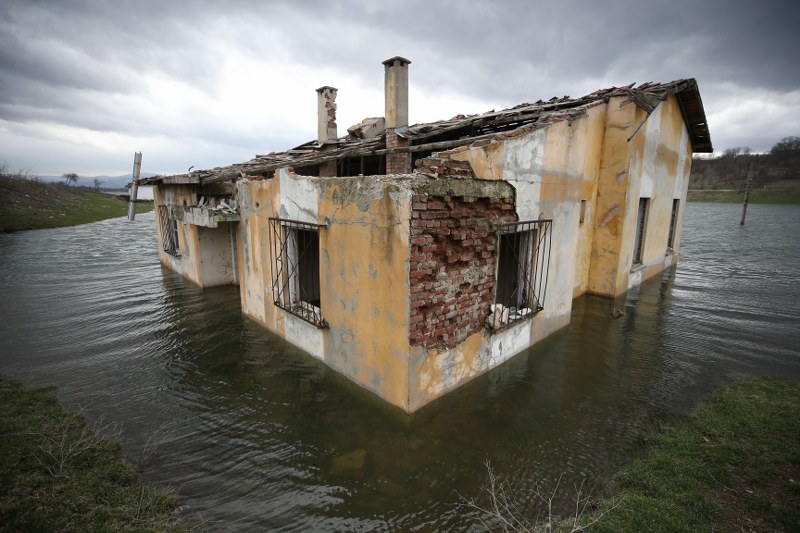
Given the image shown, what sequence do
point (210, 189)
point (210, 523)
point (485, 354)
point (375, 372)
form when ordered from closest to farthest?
1. point (210, 523)
2. point (375, 372)
3. point (485, 354)
4. point (210, 189)

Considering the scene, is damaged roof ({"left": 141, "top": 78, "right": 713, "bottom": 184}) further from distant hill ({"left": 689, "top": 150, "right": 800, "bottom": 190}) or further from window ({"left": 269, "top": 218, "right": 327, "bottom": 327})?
distant hill ({"left": 689, "top": 150, "right": 800, "bottom": 190})

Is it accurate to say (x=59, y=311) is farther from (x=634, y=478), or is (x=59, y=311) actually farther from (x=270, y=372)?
(x=634, y=478)

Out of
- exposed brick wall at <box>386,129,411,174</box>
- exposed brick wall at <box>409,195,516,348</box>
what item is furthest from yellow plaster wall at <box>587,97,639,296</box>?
exposed brick wall at <box>386,129,411,174</box>

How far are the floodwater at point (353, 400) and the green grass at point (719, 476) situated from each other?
33cm

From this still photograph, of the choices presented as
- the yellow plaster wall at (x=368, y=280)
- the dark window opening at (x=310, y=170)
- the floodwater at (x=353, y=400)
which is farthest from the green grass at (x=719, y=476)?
the dark window opening at (x=310, y=170)

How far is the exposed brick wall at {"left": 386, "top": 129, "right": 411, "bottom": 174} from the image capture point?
685cm

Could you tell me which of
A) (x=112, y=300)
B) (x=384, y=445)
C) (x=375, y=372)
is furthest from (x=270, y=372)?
(x=112, y=300)


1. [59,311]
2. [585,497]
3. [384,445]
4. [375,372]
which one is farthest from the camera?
[59,311]

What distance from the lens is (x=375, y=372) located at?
490 centimetres

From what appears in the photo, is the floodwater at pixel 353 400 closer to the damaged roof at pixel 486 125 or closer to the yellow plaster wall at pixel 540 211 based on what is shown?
the yellow plaster wall at pixel 540 211

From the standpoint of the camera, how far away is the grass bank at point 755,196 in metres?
49.1

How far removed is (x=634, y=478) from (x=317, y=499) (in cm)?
314

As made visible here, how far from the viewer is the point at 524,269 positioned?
635 centimetres

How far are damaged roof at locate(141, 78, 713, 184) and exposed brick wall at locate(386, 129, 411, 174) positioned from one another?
132mm
